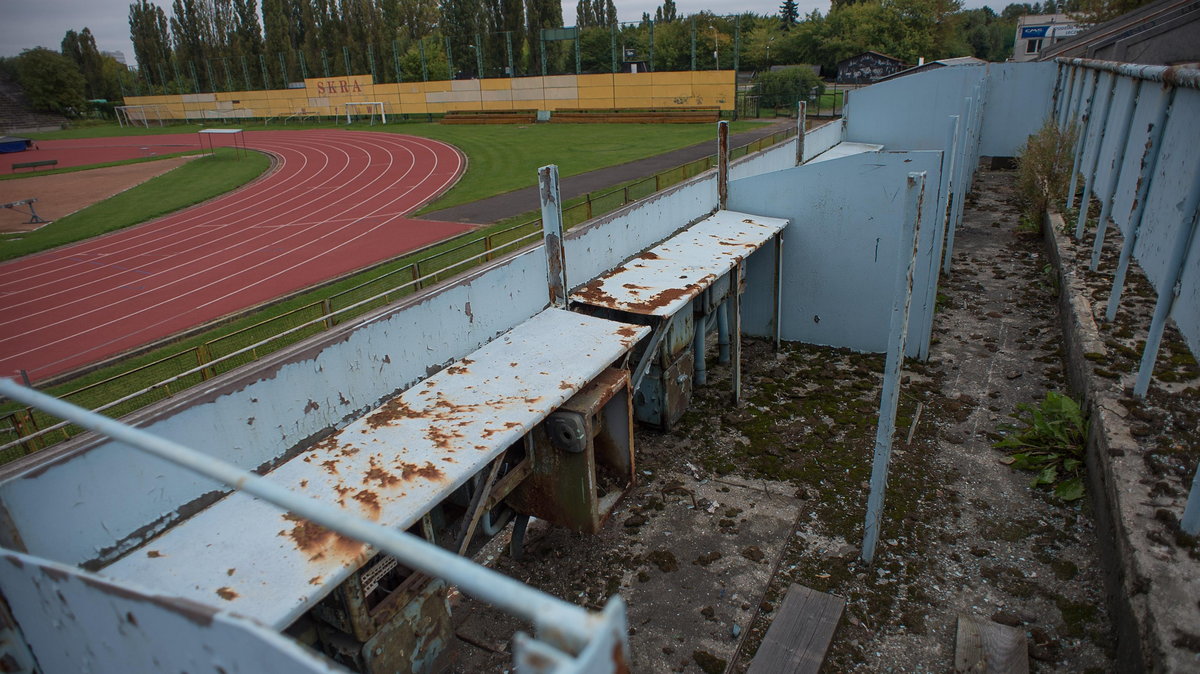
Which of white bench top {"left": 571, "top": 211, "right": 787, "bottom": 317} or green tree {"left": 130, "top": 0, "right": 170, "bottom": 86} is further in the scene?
green tree {"left": 130, "top": 0, "right": 170, "bottom": 86}

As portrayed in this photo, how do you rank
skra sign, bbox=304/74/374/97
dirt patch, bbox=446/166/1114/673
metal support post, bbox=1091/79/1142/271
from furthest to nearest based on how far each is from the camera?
skra sign, bbox=304/74/374/97, metal support post, bbox=1091/79/1142/271, dirt patch, bbox=446/166/1114/673

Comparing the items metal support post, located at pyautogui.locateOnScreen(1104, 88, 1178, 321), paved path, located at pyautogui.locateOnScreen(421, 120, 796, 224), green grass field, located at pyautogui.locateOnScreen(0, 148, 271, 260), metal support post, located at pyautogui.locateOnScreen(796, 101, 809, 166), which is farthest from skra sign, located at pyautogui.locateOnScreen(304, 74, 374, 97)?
Result: metal support post, located at pyautogui.locateOnScreen(1104, 88, 1178, 321)

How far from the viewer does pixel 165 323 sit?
11.9 meters

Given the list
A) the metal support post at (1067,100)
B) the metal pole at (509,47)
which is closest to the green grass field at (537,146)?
the metal pole at (509,47)

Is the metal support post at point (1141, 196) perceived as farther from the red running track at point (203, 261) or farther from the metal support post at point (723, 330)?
the red running track at point (203, 261)

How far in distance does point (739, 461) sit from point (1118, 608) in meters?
2.90

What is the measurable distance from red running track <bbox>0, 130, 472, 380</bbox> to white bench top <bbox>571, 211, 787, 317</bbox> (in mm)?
8433

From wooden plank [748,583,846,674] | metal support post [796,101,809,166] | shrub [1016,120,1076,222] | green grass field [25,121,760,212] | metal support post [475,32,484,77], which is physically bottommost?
wooden plank [748,583,846,674]

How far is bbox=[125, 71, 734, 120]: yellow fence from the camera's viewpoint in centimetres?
3731

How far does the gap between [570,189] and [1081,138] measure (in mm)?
12124

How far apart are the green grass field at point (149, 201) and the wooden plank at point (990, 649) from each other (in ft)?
75.7

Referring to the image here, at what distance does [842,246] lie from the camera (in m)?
7.79

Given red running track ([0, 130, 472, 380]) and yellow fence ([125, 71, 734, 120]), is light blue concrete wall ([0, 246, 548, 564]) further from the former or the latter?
yellow fence ([125, 71, 734, 120])

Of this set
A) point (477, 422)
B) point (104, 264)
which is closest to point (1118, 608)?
point (477, 422)
